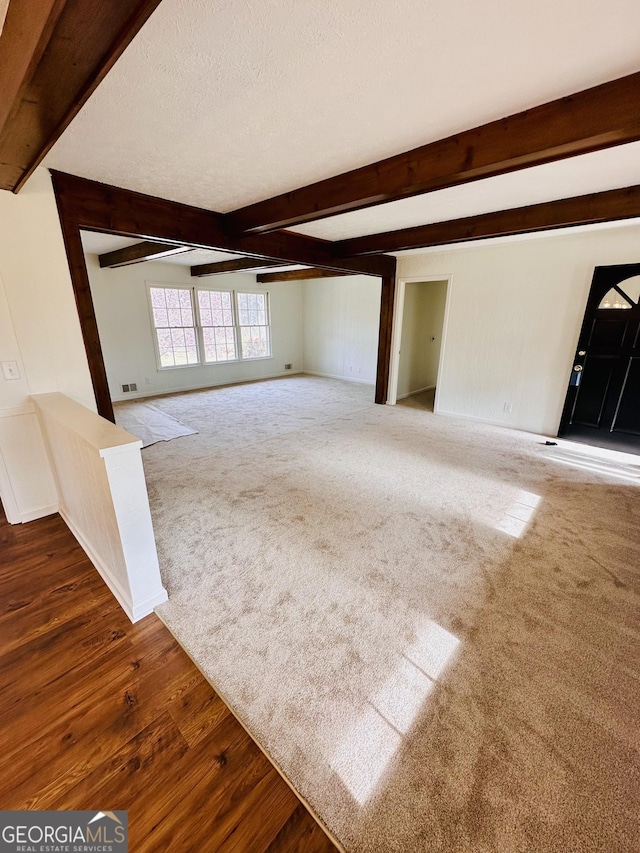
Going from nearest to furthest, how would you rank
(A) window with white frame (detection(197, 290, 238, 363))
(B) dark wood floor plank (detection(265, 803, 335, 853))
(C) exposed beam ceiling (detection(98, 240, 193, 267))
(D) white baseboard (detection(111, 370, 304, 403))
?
(B) dark wood floor plank (detection(265, 803, 335, 853)) < (C) exposed beam ceiling (detection(98, 240, 193, 267)) < (D) white baseboard (detection(111, 370, 304, 403)) < (A) window with white frame (detection(197, 290, 238, 363))

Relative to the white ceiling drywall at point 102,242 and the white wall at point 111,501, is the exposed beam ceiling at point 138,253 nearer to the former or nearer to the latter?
the white ceiling drywall at point 102,242

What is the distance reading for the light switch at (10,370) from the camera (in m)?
2.29

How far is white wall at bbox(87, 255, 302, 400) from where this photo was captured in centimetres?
591

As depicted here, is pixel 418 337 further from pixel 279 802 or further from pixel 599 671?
pixel 279 802

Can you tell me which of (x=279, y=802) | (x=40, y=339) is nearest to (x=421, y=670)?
(x=279, y=802)

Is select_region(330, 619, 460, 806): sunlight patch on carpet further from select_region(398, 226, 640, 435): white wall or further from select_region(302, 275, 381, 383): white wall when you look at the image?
select_region(302, 275, 381, 383): white wall

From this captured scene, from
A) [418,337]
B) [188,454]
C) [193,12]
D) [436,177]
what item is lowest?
[188,454]

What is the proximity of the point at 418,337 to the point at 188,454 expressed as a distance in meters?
4.61

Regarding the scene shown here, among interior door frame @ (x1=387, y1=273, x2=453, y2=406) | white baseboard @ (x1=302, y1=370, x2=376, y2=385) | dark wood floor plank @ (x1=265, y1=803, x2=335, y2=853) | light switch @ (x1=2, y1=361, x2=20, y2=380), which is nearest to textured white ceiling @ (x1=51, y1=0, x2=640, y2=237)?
light switch @ (x1=2, y1=361, x2=20, y2=380)

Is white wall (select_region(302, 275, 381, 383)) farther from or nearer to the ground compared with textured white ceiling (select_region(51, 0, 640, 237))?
nearer to the ground

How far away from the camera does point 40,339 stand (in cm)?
235

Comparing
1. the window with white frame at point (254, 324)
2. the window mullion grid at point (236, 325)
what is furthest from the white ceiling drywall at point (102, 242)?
the window with white frame at point (254, 324)

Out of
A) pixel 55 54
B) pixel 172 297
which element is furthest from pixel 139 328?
pixel 55 54

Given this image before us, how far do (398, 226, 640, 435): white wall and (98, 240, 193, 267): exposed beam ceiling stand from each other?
3.41 meters
